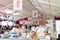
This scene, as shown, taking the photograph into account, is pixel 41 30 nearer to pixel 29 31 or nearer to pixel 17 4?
pixel 29 31

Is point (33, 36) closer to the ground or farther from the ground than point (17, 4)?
closer to the ground

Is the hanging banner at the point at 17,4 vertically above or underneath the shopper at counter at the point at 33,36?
above

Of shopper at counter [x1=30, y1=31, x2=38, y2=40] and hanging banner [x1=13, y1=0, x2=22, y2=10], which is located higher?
hanging banner [x1=13, y1=0, x2=22, y2=10]

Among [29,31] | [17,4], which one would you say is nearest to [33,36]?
[29,31]

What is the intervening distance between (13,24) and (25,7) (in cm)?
33

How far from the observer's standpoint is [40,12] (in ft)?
7.23

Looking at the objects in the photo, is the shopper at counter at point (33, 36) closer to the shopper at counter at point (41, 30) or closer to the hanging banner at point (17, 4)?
the shopper at counter at point (41, 30)

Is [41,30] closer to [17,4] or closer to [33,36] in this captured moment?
[33,36]

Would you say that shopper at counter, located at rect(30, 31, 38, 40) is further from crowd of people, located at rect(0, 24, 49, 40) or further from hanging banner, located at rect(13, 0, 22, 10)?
hanging banner, located at rect(13, 0, 22, 10)

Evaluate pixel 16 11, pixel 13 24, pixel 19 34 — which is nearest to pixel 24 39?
pixel 19 34

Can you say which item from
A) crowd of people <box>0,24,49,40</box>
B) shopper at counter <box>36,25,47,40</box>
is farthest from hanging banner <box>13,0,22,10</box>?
shopper at counter <box>36,25,47,40</box>

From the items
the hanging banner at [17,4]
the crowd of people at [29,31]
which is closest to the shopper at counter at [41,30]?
the crowd of people at [29,31]

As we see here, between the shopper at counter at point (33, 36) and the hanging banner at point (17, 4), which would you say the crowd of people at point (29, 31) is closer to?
the shopper at counter at point (33, 36)

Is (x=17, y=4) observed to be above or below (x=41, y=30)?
above
